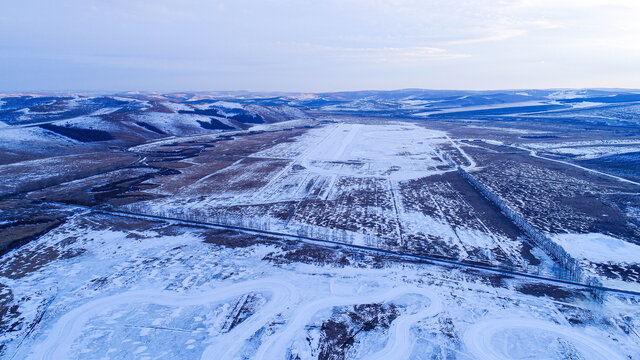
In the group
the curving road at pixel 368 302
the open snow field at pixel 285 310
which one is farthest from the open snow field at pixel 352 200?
the curving road at pixel 368 302

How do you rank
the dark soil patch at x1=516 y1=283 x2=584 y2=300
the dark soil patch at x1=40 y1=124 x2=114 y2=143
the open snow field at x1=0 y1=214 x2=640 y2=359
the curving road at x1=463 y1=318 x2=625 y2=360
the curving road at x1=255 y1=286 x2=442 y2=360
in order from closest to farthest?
the curving road at x1=463 y1=318 x2=625 y2=360 < the curving road at x1=255 y1=286 x2=442 y2=360 < the open snow field at x1=0 y1=214 x2=640 y2=359 < the dark soil patch at x1=516 y1=283 x2=584 y2=300 < the dark soil patch at x1=40 y1=124 x2=114 y2=143

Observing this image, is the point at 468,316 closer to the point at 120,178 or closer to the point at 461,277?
the point at 461,277

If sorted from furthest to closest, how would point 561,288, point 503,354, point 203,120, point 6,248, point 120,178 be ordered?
1. point 203,120
2. point 120,178
3. point 6,248
4. point 561,288
5. point 503,354

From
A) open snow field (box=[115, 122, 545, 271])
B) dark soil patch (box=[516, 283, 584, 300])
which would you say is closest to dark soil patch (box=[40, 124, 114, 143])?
open snow field (box=[115, 122, 545, 271])

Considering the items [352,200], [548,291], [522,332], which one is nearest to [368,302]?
[522,332]

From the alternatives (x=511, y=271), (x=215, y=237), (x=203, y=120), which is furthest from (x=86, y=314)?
(x=203, y=120)

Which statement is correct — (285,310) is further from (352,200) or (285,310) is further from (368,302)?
(352,200)

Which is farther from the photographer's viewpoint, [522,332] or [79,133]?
[79,133]

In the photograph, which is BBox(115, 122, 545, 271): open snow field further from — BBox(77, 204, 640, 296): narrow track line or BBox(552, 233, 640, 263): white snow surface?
BBox(552, 233, 640, 263): white snow surface

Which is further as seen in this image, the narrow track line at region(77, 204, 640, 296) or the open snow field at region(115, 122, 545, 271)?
the open snow field at region(115, 122, 545, 271)
